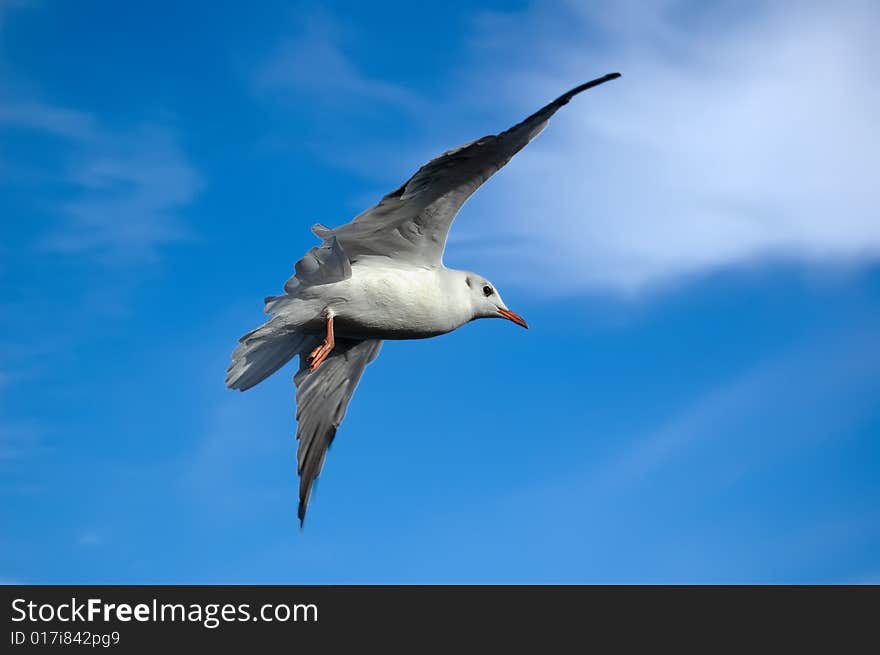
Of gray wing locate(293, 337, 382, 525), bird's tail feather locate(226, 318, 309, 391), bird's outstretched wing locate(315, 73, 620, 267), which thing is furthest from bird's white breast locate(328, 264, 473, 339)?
gray wing locate(293, 337, 382, 525)

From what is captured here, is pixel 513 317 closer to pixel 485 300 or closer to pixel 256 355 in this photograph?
pixel 485 300

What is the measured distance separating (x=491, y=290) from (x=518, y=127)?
2384 mm

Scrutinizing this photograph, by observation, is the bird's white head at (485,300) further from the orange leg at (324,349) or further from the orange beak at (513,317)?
the orange leg at (324,349)

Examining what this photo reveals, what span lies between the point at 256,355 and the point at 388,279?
60.5 inches

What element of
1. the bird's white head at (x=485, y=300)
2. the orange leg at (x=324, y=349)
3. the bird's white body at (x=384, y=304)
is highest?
the bird's white head at (x=485, y=300)

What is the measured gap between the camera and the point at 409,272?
36.9ft

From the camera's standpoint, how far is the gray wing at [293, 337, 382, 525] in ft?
40.8

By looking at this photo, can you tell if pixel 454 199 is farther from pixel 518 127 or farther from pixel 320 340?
pixel 320 340

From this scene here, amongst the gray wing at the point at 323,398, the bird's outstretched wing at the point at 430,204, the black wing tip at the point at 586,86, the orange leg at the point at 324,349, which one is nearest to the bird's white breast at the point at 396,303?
the orange leg at the point at 324,349

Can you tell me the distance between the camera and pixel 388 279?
36.1 feet

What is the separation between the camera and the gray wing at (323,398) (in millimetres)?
12422

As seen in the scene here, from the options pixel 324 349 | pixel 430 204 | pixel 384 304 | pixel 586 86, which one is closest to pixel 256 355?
pixel 324 349

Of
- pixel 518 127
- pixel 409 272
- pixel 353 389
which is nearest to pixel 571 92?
pixel 518 127

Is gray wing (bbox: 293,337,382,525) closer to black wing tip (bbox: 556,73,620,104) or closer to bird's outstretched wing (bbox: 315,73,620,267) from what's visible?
bird's outstretched wing (bbox: 315,73,620,267)
